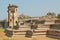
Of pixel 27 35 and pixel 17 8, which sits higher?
pixel 17 8

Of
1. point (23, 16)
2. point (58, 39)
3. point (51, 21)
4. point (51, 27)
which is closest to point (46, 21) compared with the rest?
point (51, 21)

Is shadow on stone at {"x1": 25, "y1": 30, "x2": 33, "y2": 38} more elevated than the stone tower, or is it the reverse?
the stone tower

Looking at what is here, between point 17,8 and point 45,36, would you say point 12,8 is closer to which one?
point 17,8

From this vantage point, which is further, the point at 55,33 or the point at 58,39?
the point at 55,33

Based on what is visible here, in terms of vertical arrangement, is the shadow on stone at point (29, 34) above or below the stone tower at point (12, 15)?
below

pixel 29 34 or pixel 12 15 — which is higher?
pixel 12 15

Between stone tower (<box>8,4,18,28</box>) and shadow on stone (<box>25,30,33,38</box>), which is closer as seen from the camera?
shadow on stone (<box>25,30,33,38</box>)

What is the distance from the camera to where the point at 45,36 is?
13961 millimetres

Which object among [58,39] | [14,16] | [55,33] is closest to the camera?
[58,39]

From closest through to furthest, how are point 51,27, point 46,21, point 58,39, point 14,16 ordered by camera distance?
point 58,39 < point 51,27 < point 46,21 < point 14,16

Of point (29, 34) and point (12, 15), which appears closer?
point (29, 34)

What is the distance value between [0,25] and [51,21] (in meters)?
25.2

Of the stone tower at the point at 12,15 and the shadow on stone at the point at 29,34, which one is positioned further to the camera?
the stone tower at the point at 12,15

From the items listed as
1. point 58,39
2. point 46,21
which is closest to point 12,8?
point 46,21
